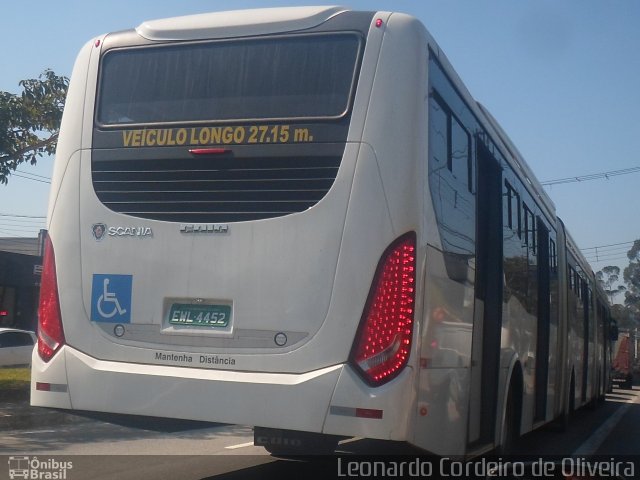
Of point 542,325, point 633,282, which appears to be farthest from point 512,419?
point 633,282

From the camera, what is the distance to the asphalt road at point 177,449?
871 cm

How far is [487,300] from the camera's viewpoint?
8477mm

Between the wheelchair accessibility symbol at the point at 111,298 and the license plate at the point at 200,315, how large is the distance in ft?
1.23

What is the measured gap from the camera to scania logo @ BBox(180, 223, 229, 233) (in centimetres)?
641

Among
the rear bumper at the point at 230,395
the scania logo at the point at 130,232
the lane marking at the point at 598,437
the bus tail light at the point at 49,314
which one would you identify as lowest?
the lane marking at the point at 598,437

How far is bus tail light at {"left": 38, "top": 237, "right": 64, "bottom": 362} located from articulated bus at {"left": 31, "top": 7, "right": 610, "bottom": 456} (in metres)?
0.02

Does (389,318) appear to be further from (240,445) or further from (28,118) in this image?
(28,118)

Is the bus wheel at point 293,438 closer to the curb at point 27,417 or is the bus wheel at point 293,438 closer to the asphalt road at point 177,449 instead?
the asphalt road at point 177,449

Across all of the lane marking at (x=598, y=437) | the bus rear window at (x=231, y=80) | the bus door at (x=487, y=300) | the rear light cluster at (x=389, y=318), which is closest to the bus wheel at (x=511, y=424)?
the bus door at (x=487, y=300)

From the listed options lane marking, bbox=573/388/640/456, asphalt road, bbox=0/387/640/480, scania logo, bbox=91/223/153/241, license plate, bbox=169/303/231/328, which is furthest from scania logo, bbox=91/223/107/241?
lane marking, bbox=573/388/640/456

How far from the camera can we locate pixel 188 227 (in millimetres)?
6512

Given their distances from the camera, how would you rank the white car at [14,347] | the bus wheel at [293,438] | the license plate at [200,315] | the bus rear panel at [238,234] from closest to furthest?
1. the bus rear panel at [238,234]
2. the bus wheel at [293,438]
3. the license plate at [200,315]
4. the white car at [14,347]

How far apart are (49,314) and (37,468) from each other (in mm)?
2827

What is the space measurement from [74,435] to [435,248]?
297 inches
